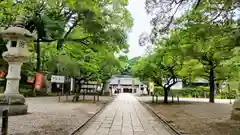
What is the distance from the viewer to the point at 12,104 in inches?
402

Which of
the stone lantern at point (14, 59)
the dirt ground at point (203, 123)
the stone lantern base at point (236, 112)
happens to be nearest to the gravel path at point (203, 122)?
the dirt ground at point (203, 123)

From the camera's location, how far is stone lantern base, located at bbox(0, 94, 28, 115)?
33.1ft

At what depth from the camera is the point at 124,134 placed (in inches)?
297

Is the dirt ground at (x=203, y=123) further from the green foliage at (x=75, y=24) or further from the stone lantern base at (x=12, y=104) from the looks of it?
the stone lantern base at (x=12, y=104)

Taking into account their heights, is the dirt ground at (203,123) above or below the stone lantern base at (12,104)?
below

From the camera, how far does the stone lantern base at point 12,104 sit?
397 inches

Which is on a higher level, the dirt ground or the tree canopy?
the tree canopy

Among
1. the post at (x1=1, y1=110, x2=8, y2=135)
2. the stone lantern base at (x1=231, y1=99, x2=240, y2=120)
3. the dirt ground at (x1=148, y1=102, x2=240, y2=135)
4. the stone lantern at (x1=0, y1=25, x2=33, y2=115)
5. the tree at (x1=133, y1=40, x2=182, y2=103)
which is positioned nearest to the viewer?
the post at (x1=1, y1=110, x2=8, y2=135)

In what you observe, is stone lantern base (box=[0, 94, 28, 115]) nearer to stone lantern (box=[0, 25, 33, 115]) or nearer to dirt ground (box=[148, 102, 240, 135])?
stone lantern (box=[0, 25, 33, 115])

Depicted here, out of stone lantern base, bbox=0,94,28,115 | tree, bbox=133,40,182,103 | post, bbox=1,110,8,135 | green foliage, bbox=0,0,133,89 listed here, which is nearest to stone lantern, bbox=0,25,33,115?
stone lantern base, bbox=0,94,28,115

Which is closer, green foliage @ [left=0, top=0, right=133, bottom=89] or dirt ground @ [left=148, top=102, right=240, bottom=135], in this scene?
dirt ground @ [left=148, top=102, right=240, bottom=135]

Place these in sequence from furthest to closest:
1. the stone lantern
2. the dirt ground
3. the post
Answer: the stone lantern < the dirt ground < the post

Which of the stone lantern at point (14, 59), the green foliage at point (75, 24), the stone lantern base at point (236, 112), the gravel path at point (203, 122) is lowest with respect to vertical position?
the gravel path at point (203, 122)

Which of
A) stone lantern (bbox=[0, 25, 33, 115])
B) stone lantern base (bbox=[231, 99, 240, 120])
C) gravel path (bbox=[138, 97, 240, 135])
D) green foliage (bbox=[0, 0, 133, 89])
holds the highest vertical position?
green foliage (bbox=[0, 0, 133, 89])
